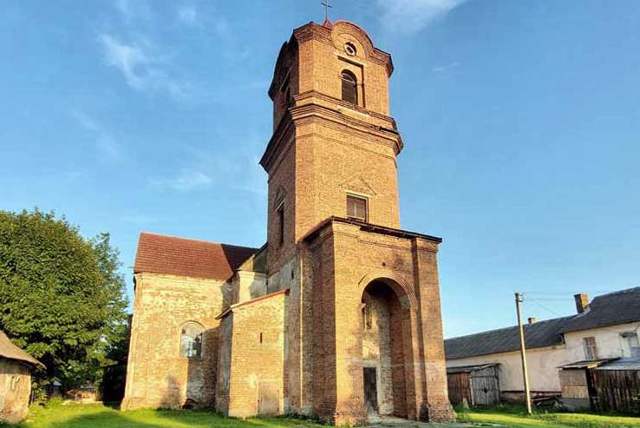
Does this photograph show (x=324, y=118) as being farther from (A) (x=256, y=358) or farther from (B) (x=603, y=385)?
(B) (x=603, y=385)

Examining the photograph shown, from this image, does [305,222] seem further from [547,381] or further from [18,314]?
[547,381]

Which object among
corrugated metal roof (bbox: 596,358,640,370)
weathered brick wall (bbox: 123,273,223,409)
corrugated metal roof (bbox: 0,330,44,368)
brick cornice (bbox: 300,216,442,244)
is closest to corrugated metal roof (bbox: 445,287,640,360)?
corrugated metal roof (bbox: 596,358,640,370)

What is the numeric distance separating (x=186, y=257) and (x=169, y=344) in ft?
15.4

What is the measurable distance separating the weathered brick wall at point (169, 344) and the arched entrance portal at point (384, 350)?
27.3 ft

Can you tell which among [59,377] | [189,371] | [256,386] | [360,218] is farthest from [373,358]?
[59,377]

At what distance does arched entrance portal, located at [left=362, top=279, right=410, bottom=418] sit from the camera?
15.4m

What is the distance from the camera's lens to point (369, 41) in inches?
843

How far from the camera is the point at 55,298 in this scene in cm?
1892

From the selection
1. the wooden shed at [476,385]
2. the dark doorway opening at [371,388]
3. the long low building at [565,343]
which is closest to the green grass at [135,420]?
the dark doorway opening at [371,388]

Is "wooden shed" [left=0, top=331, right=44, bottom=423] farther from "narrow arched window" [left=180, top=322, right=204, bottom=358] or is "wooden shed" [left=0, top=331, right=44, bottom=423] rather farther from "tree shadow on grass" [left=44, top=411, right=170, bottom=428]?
"narrow arched window" [left=180, top=322, right=204, bottom=358]

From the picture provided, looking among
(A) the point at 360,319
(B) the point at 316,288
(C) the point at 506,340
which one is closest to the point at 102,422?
(B) the point at 316,288

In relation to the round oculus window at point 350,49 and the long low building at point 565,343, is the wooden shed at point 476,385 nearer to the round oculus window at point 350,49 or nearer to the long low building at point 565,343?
the long low building at point 565,343

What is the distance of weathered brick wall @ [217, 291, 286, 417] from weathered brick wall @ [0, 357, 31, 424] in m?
6.71

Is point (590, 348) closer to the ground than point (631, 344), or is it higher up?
closer to the ground
